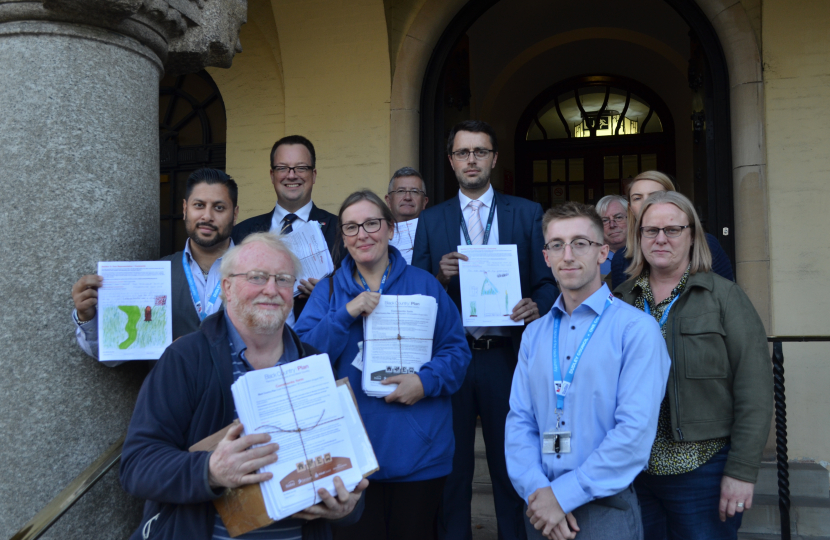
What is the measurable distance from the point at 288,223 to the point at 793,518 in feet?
12.4

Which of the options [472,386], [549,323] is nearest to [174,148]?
[472,386]

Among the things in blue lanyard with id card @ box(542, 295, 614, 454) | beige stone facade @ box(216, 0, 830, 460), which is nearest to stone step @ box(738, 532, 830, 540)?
beige stone facade @ box(216, 0, 830, 460)

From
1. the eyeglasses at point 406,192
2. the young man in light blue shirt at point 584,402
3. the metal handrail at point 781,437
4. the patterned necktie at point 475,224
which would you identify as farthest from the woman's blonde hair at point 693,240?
the eyeglasses at point 406,192

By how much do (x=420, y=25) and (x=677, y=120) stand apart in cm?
580

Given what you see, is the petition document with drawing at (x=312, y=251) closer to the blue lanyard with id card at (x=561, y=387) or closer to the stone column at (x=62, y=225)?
the stone column at (x=62, y=225)

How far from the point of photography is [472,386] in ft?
11.2

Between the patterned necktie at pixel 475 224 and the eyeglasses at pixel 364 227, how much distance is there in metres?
0.87

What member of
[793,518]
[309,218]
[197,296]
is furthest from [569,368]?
[793,518]

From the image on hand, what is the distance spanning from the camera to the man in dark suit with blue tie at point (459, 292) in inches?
134

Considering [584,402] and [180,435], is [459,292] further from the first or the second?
[180,435]

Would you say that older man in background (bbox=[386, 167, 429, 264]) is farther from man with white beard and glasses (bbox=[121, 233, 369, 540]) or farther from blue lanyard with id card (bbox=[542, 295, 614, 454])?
man with white beard and glasses (bbox=[121, 233, 369, 540])

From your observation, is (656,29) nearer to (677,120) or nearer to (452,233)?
(677,120)

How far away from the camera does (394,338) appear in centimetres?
283

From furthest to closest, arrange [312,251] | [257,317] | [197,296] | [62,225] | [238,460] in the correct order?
[312,251] → [197,296] → [62,225] → [257,317] → [238,460]
